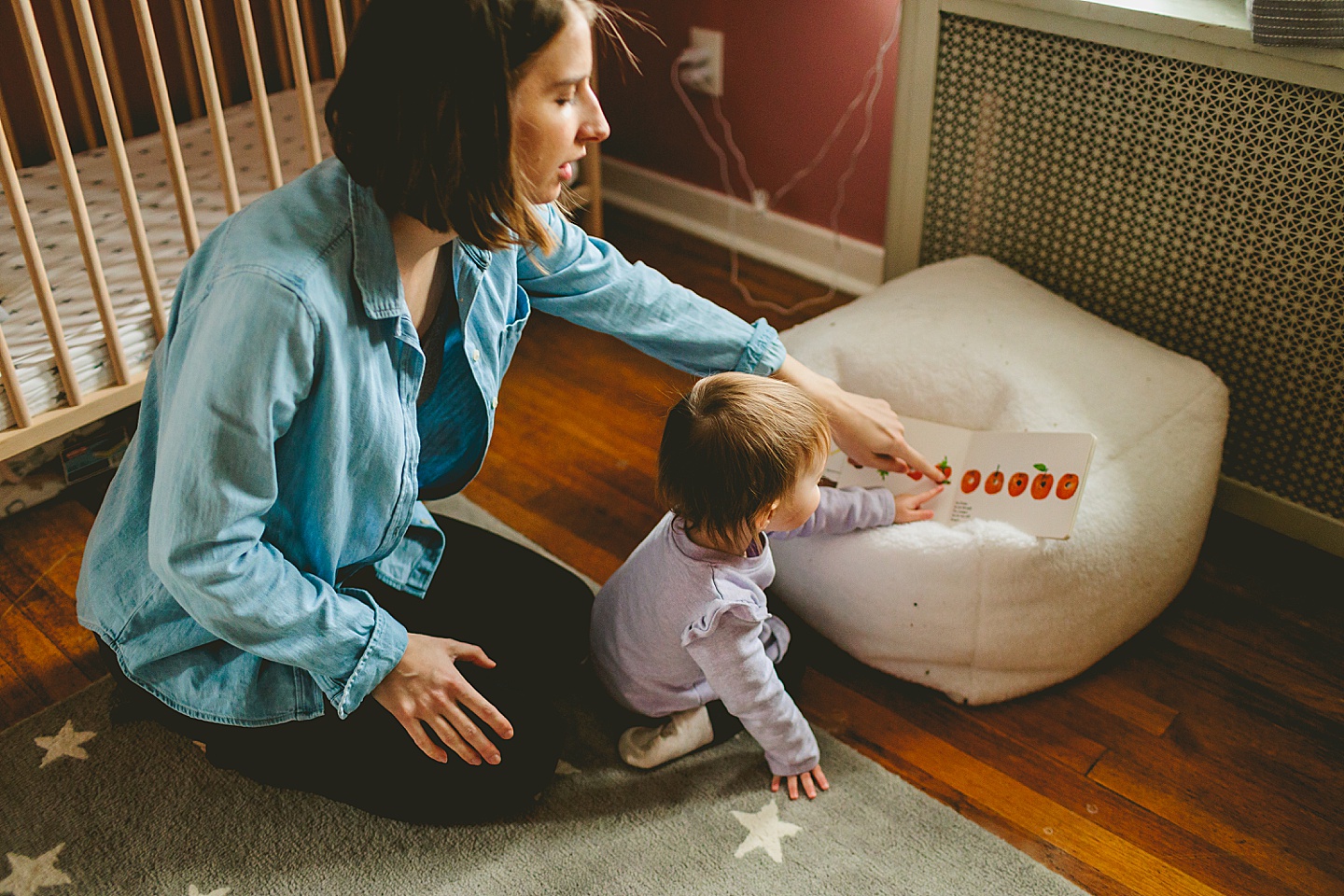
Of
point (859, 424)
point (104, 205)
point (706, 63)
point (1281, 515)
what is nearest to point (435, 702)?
point (859, 424)

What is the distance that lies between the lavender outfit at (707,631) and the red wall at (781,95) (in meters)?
0.99

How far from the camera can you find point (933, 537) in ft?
4.30

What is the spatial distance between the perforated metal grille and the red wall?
355 mm

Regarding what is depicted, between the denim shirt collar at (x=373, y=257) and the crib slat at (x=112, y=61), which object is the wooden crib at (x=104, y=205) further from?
the denim shirt collar at (x=373, y=257)

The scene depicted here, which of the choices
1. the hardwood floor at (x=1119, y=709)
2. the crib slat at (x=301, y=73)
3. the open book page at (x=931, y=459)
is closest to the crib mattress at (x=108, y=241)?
the crib slat at (x=301, y=73)

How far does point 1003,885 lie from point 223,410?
2.91ft

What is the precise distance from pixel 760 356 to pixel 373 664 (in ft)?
1.78

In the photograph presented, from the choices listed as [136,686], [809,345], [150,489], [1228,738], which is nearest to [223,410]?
[150,489]

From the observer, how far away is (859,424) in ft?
4.27

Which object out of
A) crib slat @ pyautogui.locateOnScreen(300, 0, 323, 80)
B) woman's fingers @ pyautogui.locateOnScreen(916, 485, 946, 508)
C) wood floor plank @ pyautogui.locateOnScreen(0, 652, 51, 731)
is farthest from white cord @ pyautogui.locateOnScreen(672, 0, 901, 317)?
wood floor plank @ pyautogui.locateOnScreen(0, 652, 51, 731)

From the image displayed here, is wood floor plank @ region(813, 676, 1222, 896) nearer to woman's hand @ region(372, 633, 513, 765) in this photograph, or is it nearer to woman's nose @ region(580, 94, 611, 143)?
woman's hand @ region(372, 633, 513, 765)

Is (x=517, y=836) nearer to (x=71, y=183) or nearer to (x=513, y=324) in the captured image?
(x=513, y=324)

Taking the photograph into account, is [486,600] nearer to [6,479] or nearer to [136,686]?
[136,686]

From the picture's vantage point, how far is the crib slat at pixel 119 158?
1263 millimetres
